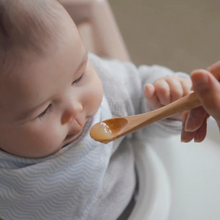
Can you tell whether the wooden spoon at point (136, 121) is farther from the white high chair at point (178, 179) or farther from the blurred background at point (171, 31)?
the blurred background at point (171, 31)

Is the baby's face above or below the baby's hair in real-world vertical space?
below

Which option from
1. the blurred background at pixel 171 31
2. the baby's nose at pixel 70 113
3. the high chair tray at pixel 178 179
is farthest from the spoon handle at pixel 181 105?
the blurred background at pixel 171 31

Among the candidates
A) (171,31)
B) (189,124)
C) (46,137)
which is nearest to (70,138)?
(46,137)

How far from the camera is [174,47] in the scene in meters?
1.17

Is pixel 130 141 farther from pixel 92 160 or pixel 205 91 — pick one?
pixel 205 91

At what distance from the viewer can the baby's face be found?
0.34 metres

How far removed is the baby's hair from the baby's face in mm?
14

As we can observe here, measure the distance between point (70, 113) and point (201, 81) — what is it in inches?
7.5

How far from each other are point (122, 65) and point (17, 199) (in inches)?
14.4

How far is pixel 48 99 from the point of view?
0.36 m

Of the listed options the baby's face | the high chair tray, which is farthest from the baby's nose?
the high chair tray

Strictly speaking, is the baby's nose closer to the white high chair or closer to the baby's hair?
the baby's hair

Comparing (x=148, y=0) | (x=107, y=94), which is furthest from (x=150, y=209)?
(x=148, y=0)

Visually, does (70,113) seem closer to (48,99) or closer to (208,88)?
(48,99)
